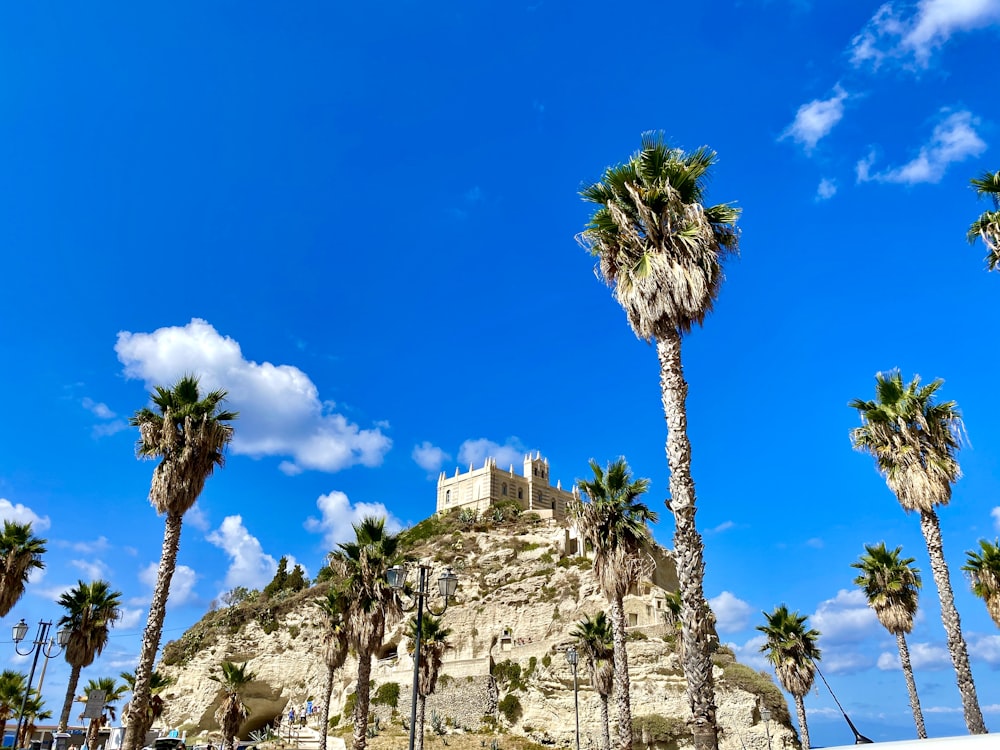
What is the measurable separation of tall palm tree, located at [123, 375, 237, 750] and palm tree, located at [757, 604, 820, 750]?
29.0m

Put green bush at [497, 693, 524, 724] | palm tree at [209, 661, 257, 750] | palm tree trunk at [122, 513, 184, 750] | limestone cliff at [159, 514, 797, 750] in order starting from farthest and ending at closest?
green bush at [497, 693, 524, 724]
limestone cliff at [159, 514, 797, 750]
palm tree at [209, 661, 257, 750]
palm tree trunk at [122, 513, 184, 750]

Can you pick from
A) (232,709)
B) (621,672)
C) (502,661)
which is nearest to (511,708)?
(502,661)

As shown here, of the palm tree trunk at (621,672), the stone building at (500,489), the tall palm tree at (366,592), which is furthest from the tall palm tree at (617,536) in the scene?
the stone building at (500,489)

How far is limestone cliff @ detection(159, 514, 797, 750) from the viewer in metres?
47.3

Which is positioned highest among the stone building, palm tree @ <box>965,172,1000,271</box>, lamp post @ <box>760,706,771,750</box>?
the stone building

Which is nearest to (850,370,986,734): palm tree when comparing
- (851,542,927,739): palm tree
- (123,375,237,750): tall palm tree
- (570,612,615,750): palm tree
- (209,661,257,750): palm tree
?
(851,542,927,739): palm tree

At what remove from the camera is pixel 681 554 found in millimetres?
13836

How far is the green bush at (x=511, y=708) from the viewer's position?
5309 cm

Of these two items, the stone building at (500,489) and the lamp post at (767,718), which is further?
the stone building at (500,489)

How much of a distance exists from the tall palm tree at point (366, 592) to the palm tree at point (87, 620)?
1459cm

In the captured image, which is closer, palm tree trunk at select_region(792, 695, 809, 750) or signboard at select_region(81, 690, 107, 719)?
signboard at select_region(81, 690, 107, 719)

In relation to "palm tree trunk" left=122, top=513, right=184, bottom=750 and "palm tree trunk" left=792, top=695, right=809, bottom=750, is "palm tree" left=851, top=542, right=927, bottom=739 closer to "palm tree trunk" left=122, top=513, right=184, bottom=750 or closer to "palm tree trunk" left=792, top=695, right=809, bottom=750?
"palm tree trunk" left=792, top=695, right=809, bottom=750

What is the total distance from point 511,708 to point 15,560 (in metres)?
37.4

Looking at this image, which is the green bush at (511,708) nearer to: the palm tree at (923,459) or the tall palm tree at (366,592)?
the tall palm tree at (366,592)
